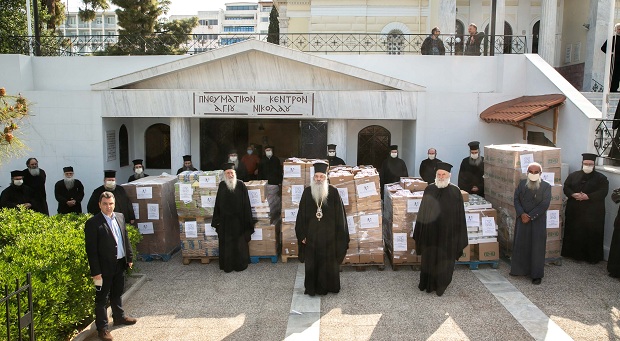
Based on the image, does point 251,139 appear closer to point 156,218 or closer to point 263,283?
point 156,218

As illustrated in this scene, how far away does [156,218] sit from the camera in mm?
10328

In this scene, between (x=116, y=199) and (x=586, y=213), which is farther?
(x=586, y=213)

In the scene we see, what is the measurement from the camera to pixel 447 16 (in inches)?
770

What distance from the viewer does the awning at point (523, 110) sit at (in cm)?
1200

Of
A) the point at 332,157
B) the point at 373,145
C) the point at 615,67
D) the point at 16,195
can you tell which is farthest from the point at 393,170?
the point at 16,195

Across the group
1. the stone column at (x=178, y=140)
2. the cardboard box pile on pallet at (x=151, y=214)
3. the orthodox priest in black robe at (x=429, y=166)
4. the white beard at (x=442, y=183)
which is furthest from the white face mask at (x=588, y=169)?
the stone column at (x=178, y=140)

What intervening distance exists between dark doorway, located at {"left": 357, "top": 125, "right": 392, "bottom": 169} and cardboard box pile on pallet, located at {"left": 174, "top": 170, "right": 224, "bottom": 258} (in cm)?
673

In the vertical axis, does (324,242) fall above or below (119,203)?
below

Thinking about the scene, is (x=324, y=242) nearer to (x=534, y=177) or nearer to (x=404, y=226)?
(x=404, y=226)

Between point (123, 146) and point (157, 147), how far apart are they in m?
1.16

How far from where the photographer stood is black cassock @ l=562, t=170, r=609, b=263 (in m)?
9.95

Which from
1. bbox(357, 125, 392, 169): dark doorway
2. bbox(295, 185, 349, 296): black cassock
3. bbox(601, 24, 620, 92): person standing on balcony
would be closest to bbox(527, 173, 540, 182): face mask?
bbox(295, 185, 349, 296): black cassock

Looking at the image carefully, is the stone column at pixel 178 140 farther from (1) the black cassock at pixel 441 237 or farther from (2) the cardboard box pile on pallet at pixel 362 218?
(1) the black cassock at pixel 441 237

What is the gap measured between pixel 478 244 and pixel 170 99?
8513 millimetres
